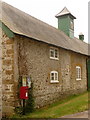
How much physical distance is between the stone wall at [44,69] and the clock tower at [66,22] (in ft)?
21.4

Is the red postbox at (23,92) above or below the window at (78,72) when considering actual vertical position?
below

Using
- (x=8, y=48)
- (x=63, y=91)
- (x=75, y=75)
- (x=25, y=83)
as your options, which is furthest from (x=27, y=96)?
(x=75, y=75)

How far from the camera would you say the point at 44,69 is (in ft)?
41.9

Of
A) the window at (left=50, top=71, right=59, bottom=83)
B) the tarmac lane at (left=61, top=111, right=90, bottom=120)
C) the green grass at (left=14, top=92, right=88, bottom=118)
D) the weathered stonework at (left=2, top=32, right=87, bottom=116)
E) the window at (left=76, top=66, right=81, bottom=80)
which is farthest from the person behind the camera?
the window at (left=76, top=66, right=81, bottom=80)

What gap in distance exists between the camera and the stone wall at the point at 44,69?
36.2 feet

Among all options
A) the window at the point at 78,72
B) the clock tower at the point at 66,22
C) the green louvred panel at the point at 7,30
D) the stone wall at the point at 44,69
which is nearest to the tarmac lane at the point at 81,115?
the stone wall at the point at 44,69

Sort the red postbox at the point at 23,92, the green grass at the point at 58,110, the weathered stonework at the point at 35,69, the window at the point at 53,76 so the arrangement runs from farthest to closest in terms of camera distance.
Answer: the window at the point at 53,76, the weathered stonework at the point at 35,69, the red postbox at the point at 23,92, the green grass at the point at 58,110

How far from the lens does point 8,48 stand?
1033 centimetres

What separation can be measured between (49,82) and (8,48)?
446 cm

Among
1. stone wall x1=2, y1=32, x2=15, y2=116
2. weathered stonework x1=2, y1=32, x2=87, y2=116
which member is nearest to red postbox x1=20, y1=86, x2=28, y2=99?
weathered stonework x1=2, y1=32, x2=87, y2=116

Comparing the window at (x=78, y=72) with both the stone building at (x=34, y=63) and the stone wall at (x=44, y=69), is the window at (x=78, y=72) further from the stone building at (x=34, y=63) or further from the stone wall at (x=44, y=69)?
the stone wall at (x=44, y=69)

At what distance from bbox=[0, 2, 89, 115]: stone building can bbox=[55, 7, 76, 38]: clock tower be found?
5.84 m

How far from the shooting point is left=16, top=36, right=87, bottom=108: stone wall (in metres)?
11.0

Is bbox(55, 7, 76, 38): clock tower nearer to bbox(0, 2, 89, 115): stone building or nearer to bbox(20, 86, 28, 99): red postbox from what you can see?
bbox(0, 2, 89, 115): stone building
